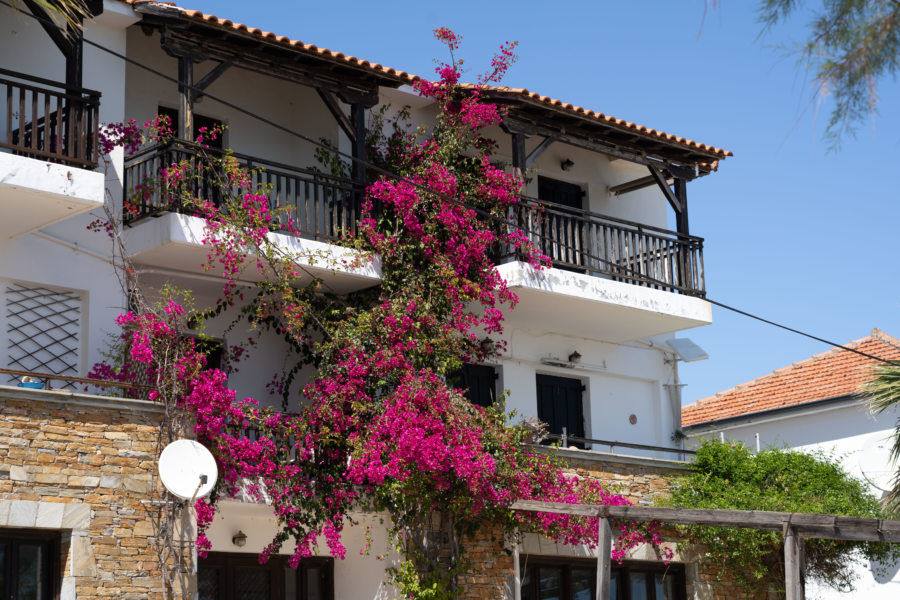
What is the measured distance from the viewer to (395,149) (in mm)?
16875

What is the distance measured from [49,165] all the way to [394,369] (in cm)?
446

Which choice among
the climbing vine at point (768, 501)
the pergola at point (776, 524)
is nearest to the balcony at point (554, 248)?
the climbing vine at point (768, 501)

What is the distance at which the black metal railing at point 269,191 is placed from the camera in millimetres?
14367

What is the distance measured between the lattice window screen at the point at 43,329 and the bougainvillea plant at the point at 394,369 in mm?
682

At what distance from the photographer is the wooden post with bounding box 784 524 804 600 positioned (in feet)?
39.1

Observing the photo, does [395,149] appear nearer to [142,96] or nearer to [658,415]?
[142,96]

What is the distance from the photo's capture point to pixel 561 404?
19062 millimetres

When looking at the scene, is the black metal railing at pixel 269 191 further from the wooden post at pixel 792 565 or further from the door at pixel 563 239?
the wooden post at pixel 792 565

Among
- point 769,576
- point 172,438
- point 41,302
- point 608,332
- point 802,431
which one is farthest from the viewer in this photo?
point 802,431

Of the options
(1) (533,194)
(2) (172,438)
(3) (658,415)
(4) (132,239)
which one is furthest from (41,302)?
(3) (658,415)

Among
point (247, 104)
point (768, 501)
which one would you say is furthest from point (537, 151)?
point (768, 501)

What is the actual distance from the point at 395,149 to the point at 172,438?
6.03 m

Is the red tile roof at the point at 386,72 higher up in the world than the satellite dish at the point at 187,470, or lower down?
higher up

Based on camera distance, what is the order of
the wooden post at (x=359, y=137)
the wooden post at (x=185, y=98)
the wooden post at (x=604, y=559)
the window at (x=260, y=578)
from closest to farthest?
the wooden post at (x=604, y=559) → the window at (x=260, y=578) → the wooden post at (x=185, y=98) → the wooden post at (x=359, y=137)
